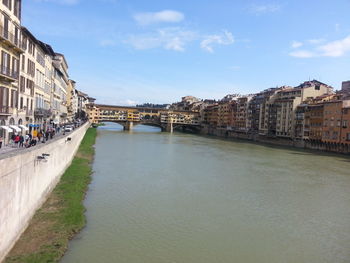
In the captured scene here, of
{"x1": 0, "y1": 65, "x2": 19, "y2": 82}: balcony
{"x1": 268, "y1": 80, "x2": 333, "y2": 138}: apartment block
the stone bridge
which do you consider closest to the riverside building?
{"x1": 0, "y1": 65, "x2": 19, "y2": 82}: balcony

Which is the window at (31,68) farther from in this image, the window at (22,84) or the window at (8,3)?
the window at (8,3)

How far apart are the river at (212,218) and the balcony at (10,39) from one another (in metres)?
8.53

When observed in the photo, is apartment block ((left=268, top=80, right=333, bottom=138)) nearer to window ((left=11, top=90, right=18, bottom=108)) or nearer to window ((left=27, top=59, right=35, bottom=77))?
window ((left=27, top=59, right=35, bottom=77))

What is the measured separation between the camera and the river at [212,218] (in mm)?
10922

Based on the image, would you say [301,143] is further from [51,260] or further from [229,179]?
[51,260]

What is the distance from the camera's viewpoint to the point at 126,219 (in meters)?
13.7

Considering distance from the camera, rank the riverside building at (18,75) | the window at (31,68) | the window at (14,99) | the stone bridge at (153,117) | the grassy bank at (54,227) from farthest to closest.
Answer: the stone bridge at (153,117)
the window at (31,68)
the window at (14,99)
the riverside building at (18,75)
the grassy bank at (54,227)

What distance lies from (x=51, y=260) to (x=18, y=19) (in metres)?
14.0

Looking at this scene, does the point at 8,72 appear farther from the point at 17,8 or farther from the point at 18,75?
the point at 17,8

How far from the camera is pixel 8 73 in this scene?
Answer: 16750mm

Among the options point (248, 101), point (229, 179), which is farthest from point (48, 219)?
point (248, 101)

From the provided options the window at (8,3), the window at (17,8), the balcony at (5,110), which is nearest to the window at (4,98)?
the balcony at (5,110)

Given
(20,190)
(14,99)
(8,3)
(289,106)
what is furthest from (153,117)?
(20,190)

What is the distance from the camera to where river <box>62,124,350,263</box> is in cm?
1092
